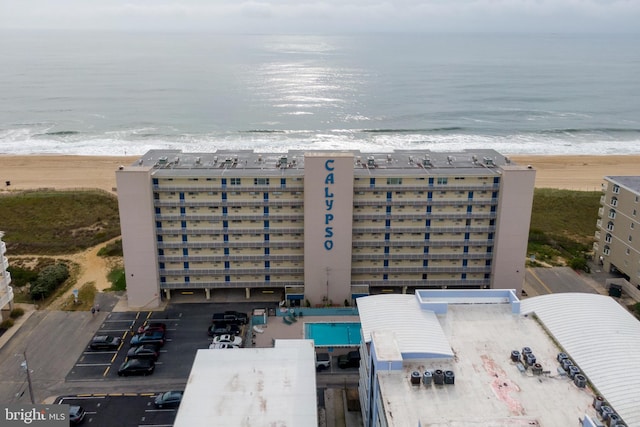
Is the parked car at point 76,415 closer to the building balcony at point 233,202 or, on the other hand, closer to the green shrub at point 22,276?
the building balcony at point 233,202

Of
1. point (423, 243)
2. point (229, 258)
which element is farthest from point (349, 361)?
point (229, 258)

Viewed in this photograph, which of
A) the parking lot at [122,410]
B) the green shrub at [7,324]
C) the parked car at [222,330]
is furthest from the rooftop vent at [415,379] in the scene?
the green shrub at [7,324]

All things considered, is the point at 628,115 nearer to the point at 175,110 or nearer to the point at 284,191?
the point at 175,110

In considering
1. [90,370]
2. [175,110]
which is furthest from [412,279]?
[175,110]

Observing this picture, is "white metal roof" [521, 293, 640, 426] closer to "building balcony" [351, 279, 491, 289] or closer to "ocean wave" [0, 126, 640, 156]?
"building balcony" [351, 279, 491, 289]

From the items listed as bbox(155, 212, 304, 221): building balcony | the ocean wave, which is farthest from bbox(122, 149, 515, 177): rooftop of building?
the ocean wave
